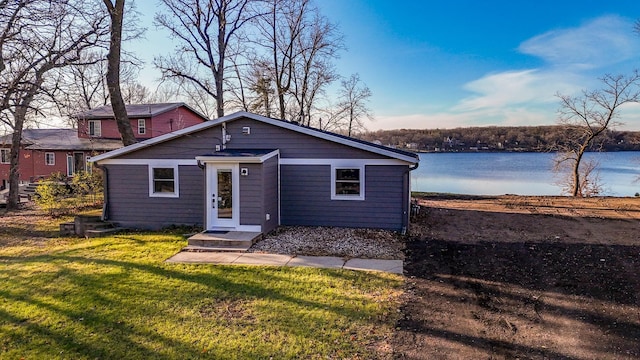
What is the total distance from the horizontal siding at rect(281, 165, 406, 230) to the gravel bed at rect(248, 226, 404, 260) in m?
0.36

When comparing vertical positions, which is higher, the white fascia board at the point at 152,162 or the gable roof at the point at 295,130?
the gable roof at the point at 295,130

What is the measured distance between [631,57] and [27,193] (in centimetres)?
3451

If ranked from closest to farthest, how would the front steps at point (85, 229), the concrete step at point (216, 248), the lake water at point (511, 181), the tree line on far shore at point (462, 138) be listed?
the concrete step at point (216, 248), the front steps at point (85, 229), the lake water at point (511, 181), the tree line on far shore at point (462, 138)

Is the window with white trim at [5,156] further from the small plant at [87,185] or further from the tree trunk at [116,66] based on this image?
the tree trunk at [116,66]

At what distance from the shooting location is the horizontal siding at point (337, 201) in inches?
432

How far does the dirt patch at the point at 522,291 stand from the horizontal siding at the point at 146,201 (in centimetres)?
673

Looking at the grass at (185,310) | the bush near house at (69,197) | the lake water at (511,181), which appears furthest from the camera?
the lake water at (511,181)

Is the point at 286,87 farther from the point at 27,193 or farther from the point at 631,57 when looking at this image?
the point at 631,57

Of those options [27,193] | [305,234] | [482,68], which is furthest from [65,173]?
[482,68]

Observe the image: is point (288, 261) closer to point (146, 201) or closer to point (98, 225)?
point (146, 201)

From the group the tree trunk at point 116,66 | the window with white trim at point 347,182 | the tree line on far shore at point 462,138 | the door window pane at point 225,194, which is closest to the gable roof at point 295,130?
the window with white trim at point 347,182

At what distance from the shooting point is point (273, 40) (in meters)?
24.1

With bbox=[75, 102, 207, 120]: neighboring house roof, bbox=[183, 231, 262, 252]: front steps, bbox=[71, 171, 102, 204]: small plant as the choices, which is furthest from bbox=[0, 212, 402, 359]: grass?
bbox=[75, 102, 207, 120]: neighboring house roof

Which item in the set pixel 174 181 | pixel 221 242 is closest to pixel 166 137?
pixel 174 181
